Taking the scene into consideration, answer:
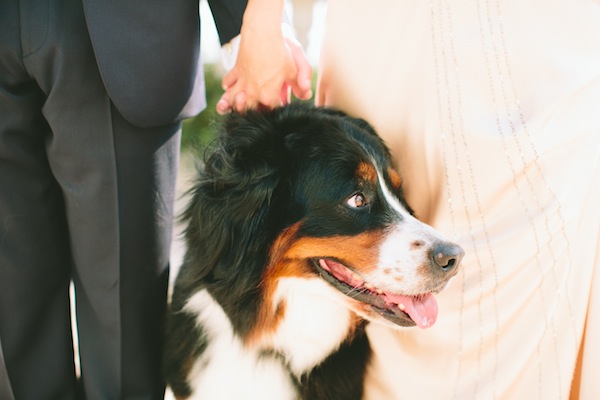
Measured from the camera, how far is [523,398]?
190 cm

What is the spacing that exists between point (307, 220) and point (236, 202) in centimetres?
21

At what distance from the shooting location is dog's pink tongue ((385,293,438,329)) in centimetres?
186

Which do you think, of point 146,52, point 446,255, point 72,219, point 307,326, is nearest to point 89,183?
point 72,219

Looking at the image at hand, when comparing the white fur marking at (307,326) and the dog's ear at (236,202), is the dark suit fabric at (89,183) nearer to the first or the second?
the dog's ear at (236,202)

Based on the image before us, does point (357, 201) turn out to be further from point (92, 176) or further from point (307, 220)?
point (92, 176)

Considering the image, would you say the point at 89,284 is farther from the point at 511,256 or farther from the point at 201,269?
the point at 511,256

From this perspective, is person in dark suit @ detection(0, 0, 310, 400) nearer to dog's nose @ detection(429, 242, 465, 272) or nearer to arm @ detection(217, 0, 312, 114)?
arm @ detection(217, 0, 312, 114)

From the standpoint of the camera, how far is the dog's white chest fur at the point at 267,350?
2.03m

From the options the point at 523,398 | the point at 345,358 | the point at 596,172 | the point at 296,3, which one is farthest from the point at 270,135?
the point at 296,3

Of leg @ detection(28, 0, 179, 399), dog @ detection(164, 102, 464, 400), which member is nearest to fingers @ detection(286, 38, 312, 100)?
dog @ detection(164, 102, 464, 400)

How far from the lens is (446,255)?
1.74m

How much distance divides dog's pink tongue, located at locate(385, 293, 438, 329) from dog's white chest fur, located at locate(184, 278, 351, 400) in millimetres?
208

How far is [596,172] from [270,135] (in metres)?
0.89

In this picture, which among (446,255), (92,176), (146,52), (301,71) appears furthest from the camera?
(301,71)
